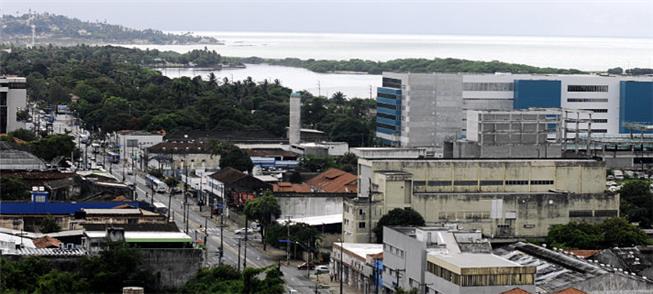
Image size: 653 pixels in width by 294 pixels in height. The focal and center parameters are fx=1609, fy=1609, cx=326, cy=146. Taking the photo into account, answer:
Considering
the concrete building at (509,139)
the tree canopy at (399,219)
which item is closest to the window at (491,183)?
the tree canopy at (399,219)

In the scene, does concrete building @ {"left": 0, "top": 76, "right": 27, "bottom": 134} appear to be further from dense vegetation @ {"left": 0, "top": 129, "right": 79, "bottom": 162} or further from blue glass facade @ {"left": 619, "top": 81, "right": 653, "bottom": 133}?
blue glass facade @ {"left": 619, "top": 81, "right": 653, "bottom": 133}

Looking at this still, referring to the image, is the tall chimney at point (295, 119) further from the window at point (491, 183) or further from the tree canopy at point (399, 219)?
the tree canopy at point (399, 219)

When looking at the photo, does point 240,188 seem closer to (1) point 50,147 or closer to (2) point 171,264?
(1) point 50,147

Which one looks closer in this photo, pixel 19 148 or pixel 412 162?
pixel 412 162

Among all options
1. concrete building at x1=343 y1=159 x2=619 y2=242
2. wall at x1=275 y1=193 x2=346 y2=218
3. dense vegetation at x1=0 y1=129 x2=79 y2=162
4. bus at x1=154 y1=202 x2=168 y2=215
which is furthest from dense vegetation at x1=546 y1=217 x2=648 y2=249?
dense vegetation at x1=0 y1=129 x2=79 y2=162

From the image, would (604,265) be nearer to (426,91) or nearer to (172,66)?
(426,91)

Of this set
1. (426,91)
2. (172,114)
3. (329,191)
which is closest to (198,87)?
(172,114)
